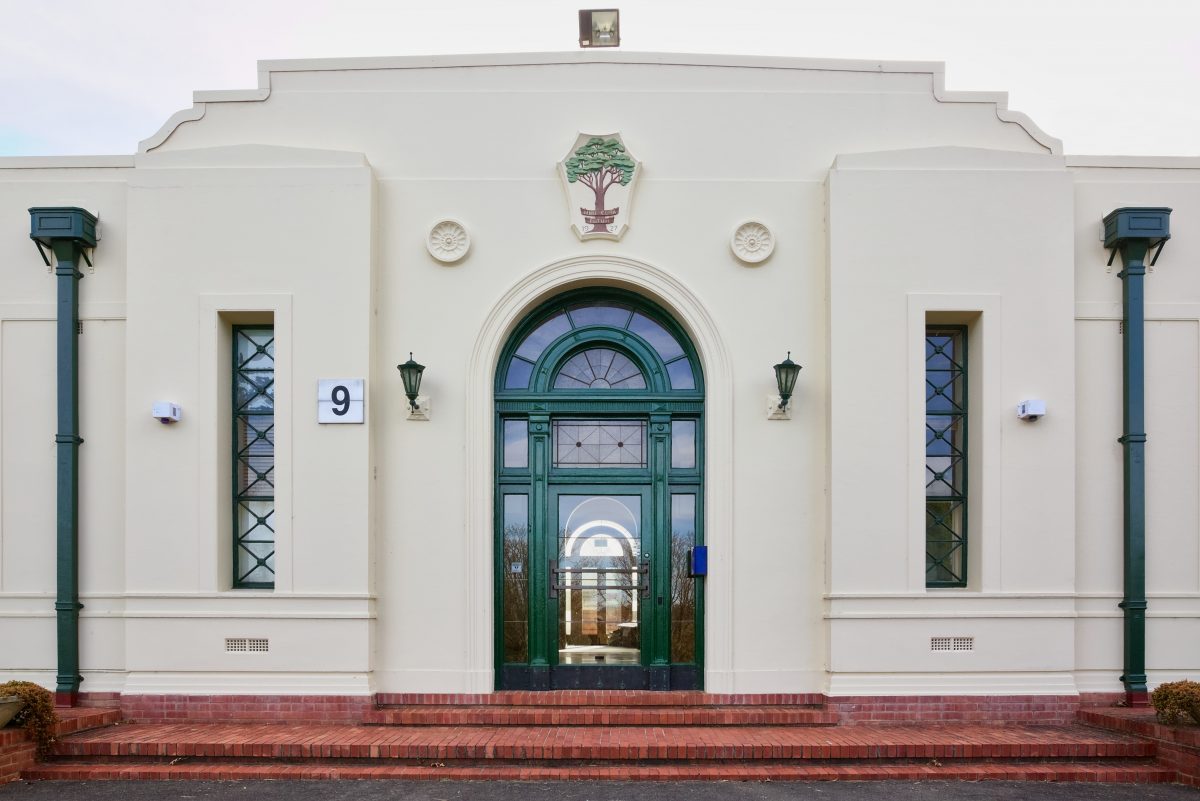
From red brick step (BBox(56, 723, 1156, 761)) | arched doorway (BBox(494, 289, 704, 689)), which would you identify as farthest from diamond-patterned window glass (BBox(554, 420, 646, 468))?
red brick step (BBox(56, 723, 1156, 761))

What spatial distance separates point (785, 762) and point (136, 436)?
6.45 metres

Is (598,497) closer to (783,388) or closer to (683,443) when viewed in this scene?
(683,443)

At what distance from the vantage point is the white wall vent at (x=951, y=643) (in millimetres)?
7898

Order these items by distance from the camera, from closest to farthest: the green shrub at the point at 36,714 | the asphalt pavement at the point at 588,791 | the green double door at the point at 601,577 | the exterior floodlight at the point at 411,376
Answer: the asphalt pavement at the point at 588,791 < the green shrub at the point at 36,714 < the exterior floodlight at the point at 411,376 < the green double door at the point at 601,577

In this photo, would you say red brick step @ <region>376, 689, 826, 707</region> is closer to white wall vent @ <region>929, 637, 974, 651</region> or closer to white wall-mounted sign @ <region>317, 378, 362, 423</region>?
white wall vent @ <region>929, 637, 974, 651</region>

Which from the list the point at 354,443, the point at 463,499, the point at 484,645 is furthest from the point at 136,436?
the point at 484,645

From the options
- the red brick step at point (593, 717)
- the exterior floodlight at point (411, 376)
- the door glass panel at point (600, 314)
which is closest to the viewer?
the red brick step at point (593, 717)

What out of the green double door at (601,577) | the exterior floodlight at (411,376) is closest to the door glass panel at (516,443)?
the green double door at (601,577)

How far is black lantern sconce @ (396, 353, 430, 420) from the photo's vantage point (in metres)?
7.91

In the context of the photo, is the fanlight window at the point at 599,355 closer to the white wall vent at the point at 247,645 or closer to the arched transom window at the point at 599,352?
the arched transom window at the point at 599,352

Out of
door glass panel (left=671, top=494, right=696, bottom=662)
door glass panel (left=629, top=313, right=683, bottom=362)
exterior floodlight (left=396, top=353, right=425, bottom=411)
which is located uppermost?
door glass panel (left=629, top=313, right=683, bottom=362)

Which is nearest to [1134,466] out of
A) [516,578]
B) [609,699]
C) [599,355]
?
[599,355]

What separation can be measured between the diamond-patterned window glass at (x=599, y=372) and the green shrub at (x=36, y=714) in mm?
5082

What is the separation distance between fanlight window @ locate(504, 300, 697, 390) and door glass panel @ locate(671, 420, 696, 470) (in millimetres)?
369
